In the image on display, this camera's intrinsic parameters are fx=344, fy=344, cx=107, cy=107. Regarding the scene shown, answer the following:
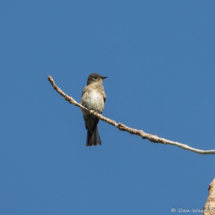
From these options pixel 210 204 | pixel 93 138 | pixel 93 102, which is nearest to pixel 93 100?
pixel 93 102

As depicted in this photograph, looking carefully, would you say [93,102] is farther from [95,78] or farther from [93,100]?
[95,78]

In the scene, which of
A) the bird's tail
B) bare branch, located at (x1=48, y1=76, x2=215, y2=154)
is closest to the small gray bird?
the bird's tail

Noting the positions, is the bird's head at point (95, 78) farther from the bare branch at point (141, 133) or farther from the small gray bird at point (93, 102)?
the bare branch at point (141, 133)

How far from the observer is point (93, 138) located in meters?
9.12

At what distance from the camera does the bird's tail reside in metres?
9.04

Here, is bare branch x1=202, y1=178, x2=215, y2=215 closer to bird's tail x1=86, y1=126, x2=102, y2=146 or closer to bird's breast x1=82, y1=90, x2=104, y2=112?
bird's breast x1=82, y1=90, x2=104, y2=112

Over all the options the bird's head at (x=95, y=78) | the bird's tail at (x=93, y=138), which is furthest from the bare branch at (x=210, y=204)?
the bird's head at (x=95, y=78)

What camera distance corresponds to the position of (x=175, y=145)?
4496 millimetres

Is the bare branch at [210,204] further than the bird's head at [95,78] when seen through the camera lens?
No

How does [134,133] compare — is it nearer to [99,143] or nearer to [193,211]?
[193,211]

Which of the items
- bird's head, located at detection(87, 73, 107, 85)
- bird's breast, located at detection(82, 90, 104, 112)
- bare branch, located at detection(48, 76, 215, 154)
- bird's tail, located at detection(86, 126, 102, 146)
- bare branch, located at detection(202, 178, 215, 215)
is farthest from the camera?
bird's head, located at detection(87, 73, 107, 85)

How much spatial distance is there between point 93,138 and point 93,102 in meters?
1.10

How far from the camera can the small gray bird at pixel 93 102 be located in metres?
8.62

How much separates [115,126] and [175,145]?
1227 millimetres
